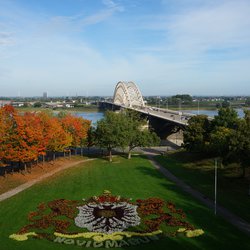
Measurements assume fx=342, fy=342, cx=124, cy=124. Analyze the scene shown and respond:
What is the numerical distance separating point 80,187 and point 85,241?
16678 millimetres

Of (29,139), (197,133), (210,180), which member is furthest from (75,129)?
(210,180)

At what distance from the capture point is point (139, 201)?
36.9 meters

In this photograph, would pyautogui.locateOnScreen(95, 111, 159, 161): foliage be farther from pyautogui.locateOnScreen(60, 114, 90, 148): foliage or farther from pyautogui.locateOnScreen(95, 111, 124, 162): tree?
pyautogui.locateOnScreen(60, 114, 90, 148): foliage

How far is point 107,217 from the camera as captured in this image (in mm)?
32531

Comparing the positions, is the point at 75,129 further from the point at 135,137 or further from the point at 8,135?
the point at 8,135

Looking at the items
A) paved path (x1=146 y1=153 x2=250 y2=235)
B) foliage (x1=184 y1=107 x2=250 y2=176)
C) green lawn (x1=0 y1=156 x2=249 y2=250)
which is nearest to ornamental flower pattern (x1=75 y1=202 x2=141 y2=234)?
green lawn (x1=0 y1=156 x2=249 y2=250)

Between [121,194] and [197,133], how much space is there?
1001 inches

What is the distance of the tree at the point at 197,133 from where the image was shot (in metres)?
59.7

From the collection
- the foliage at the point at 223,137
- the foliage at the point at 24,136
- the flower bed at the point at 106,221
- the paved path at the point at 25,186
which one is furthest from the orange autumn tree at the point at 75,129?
the flower bed at the point at 106,221

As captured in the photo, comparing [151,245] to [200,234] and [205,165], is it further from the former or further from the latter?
[205,165]

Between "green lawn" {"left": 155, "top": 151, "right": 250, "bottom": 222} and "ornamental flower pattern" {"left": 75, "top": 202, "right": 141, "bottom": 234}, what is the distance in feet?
32.0

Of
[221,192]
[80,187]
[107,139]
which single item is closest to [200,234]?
[221,192]

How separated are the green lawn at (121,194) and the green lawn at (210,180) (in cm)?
282

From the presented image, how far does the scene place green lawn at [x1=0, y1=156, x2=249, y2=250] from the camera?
2628 cm
